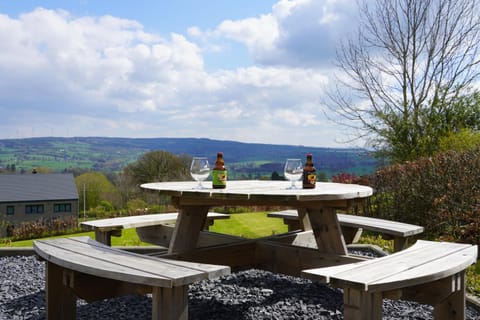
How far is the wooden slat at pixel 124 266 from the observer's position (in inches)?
82.1

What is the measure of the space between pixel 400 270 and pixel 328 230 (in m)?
1.00

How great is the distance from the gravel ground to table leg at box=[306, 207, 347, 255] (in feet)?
1.53

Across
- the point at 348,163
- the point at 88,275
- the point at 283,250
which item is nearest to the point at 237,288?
the point at 283,250

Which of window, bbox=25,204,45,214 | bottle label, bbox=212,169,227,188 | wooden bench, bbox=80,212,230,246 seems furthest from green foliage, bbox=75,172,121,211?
bottle label, bbox=212,169,227,188

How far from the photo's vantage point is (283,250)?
3.35m

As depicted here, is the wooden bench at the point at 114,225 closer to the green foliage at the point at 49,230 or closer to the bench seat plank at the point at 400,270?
the bench seat plank at the point at 400,270

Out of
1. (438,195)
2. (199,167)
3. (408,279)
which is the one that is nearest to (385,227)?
(199,167)

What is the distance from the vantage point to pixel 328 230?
3238 millimetres

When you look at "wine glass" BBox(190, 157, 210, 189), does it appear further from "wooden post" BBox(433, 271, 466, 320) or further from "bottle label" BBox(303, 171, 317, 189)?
"wooden post" BBox(433, 271, 466, 320)

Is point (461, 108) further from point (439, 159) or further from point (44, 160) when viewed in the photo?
point (44, 160)

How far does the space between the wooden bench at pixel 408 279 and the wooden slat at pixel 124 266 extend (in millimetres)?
558

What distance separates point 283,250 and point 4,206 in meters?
30.6

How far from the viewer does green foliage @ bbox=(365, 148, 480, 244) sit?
18.9 feet

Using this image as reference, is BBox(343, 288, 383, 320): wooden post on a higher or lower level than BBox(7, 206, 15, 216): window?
higher
